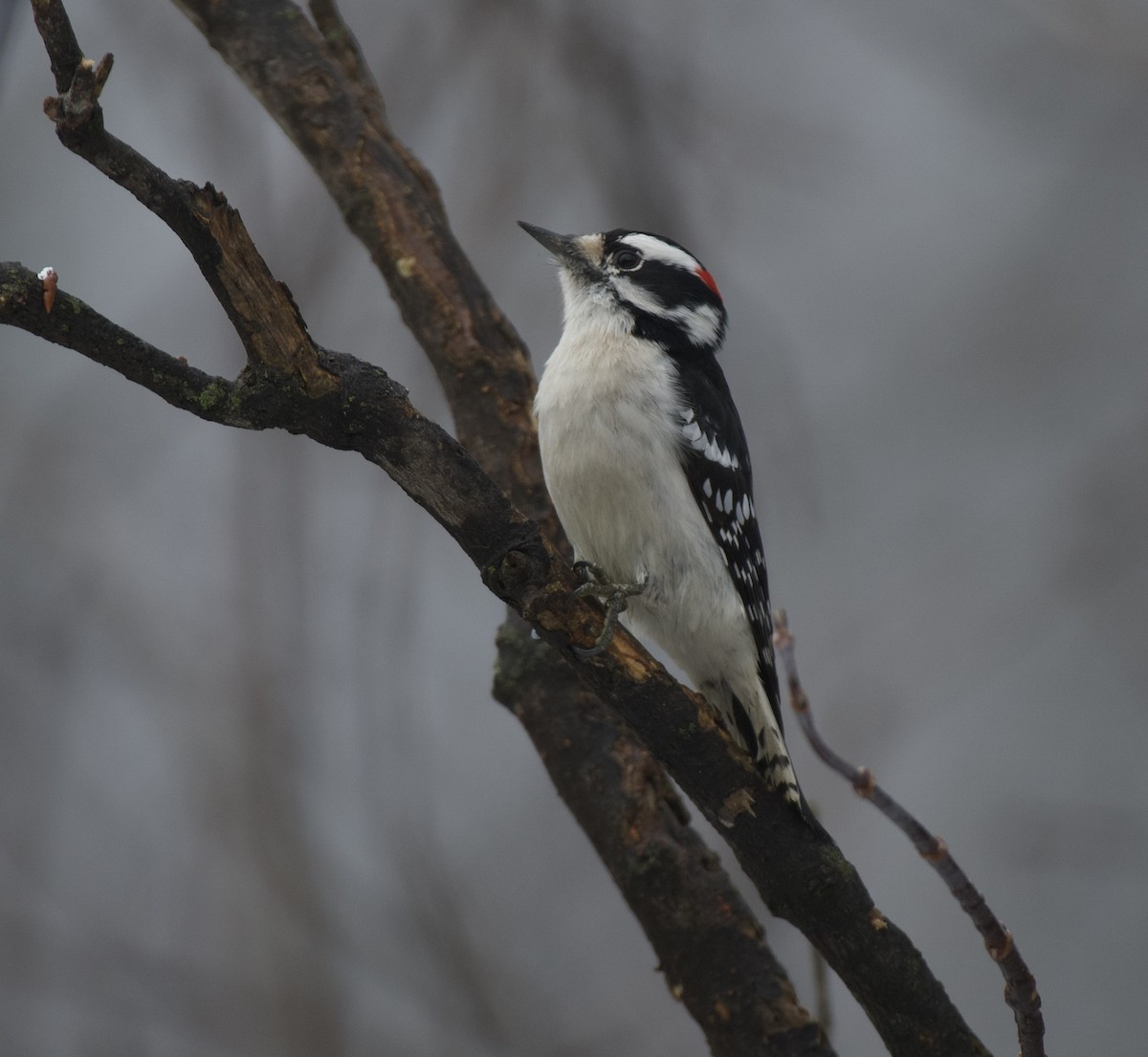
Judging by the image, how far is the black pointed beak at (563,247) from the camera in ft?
14.8

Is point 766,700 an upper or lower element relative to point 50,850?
upper

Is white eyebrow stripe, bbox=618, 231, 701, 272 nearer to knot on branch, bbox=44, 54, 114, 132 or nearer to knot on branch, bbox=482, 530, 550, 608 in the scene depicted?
knot on branch, bbox=482, 530, 550, 608

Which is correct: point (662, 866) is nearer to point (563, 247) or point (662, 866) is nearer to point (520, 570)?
point (520, 570)

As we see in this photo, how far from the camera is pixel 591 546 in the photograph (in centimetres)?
385

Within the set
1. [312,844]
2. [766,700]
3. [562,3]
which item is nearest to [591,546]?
[766,700]

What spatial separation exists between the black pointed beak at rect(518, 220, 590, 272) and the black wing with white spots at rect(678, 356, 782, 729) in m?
0.69

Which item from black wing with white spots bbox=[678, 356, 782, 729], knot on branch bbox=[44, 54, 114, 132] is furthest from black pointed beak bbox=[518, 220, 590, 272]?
knot on branch bbox=[44, 54, 114, 132]

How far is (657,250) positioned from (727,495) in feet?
3.61

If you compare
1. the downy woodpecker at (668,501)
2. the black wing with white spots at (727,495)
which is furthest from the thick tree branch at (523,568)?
the black wing with white spots at (727,495)

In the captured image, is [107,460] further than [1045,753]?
No

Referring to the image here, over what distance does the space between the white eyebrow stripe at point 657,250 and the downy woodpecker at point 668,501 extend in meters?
0.34

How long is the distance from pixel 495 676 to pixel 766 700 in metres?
0.90

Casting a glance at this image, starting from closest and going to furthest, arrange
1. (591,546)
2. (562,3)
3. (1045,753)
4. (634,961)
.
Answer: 1. (591,546)
2. (562,3)
3. (634,961)
4. (1045,753)

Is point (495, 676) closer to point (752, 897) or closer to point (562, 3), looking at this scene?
point (752, 897)
